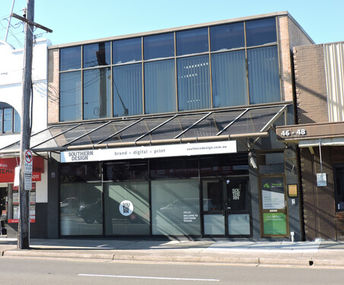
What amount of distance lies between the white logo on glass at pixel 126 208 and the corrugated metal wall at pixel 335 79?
759cm

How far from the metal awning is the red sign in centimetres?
55

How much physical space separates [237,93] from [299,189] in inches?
158

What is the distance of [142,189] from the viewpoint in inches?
617

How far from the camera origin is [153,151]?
13172mm

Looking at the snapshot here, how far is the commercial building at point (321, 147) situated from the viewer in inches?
535

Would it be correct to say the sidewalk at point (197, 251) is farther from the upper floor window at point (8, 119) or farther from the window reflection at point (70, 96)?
the upper floor window at point (8, 119)

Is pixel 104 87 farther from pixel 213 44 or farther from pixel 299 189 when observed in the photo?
pixel 299 189

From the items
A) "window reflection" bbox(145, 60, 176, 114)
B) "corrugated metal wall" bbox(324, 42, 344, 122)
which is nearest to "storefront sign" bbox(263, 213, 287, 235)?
"corrugated metal wall" bbox(324, 42, 344, 122)

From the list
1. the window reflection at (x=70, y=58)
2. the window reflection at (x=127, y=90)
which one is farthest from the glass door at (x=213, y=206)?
the window reflection at (x=70, y=58)

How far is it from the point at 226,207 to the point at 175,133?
10.3 ft

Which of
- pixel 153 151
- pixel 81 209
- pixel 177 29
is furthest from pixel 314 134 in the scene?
pixel 81 209

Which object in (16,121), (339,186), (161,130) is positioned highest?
(16,121)

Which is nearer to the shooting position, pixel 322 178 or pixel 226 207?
pixel 322 178

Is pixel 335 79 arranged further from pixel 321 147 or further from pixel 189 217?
pixel 189 217
